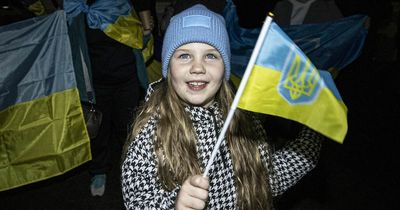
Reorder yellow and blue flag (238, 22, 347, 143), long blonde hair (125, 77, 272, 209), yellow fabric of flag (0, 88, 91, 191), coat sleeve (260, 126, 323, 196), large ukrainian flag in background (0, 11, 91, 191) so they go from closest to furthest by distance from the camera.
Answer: yellow and blue flag (238, 22, 347, 143) < long blonde hair (125, 77, 272, 209) < coat sleeve (260, 126, 323, 196) < large ukrainian flag in background (0, 11, 91, 191) < yellow fabric of flag (0, 88, 91, 191)

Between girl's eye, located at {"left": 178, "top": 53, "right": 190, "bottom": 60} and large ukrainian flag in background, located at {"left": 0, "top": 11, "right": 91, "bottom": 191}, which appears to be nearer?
girl's eye, located at {"left": 178, "top": 53, "right": 190, "bottom": 60}

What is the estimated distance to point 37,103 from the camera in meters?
2.63

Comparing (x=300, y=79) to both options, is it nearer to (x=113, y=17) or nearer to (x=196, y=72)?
(x=196, y=72)

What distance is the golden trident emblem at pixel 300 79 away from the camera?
113 cm

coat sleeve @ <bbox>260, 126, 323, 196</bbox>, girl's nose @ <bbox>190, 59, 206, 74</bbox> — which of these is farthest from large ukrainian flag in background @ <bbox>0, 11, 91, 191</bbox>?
coat sleeve @ <bbox>260, 126, 323, 196</bbox>

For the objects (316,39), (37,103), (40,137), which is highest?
(316,39)

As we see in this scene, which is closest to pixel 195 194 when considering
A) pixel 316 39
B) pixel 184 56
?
pixel 184 56

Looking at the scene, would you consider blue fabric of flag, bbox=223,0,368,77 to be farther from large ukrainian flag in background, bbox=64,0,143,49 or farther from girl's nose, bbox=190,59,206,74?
girl's nose, bbox=190,59,206,74

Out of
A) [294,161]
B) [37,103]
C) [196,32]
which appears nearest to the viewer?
[196,32]

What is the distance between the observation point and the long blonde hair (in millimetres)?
1481

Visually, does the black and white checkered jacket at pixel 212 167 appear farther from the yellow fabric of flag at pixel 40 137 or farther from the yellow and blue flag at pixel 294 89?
the yellow fabric of flag at pixel 40 137

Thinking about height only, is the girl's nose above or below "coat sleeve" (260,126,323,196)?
above

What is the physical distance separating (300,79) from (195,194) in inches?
19.4

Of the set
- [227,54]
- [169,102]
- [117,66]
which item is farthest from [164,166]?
[117,66]
